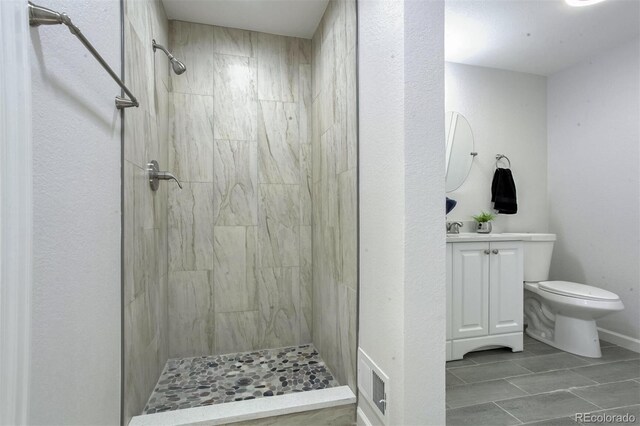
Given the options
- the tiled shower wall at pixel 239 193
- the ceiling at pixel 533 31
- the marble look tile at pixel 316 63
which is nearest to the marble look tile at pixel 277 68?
the tiled shower wall at pixel 239 193

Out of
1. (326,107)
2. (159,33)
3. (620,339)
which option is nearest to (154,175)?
(159,33)

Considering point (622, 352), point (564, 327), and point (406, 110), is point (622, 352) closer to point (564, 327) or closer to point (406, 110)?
point (564, 327)

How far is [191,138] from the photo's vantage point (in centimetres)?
211

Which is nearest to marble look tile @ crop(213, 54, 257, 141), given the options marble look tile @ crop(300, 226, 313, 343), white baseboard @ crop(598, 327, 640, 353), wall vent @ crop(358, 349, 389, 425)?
marble look tile @ crop(300, 226, 313, 343)

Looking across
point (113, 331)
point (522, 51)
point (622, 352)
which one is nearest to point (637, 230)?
point (622, 352)

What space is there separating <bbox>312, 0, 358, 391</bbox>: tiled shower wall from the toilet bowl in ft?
5.69

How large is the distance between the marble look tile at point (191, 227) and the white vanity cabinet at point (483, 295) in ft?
5.53

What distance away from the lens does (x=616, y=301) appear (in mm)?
2131

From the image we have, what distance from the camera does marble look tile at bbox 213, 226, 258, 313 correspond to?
2.15 m

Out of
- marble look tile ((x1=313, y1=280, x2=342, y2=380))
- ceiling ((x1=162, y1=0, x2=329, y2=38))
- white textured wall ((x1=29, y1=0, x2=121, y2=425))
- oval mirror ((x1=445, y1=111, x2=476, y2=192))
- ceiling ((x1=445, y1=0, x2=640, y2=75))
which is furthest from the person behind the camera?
oval mirror ((x1=445, y1=111, x2=476, y2=192))

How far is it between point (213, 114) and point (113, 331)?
59.3 inches

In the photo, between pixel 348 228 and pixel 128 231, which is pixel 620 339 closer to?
pixel 348 228

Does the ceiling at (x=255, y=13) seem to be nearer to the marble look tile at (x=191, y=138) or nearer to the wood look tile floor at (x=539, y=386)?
the marble look tile at (x=191, y=138)

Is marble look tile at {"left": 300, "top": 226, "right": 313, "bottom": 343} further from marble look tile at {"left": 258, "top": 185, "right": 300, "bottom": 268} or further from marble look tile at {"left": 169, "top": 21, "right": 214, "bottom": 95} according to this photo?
marble look tile at {"left": 169, "top": 21, "right": 214, "bottom": 95}
